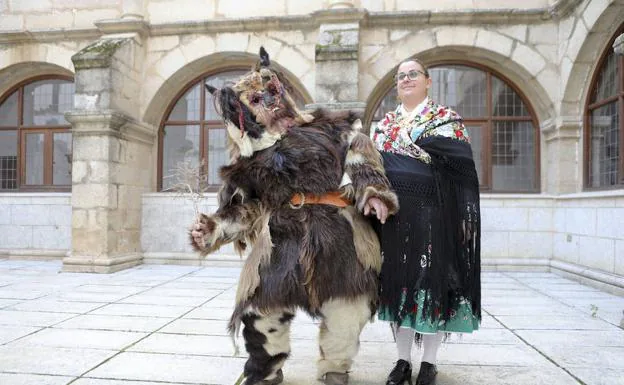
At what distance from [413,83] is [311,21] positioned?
488 cm

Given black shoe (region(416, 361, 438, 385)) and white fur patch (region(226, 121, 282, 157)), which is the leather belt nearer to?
white fur patch (region(226, 121, 282, 157))

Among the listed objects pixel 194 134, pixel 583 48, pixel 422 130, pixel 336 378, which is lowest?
pixel 336 378

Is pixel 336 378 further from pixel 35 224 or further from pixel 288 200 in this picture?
pixel 35 224

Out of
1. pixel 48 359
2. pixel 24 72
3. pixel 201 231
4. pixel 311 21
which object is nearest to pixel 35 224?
pixel 24 72

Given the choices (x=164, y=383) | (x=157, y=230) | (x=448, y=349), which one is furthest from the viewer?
(x=157, y=230)

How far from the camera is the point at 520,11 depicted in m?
6.70

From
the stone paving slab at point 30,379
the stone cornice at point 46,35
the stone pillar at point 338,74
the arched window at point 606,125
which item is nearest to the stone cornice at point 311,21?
the stone cornice at point 46,35

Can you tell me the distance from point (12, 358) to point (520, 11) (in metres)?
7.00

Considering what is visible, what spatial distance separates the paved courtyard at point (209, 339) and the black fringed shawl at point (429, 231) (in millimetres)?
617

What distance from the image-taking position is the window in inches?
309

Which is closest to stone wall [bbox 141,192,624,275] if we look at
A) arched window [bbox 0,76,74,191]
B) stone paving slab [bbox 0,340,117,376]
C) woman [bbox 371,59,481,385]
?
arched window [bbox 0,76,74,191]

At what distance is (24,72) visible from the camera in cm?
825

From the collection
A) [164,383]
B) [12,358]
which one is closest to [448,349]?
[164,383]

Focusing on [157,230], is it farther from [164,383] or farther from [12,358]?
[164,383]
